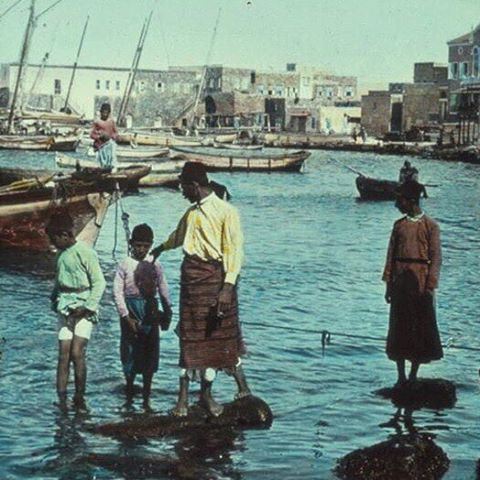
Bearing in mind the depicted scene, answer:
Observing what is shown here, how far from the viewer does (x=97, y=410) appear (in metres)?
9.26

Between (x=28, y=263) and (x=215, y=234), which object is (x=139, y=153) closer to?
(x=28, y=263)

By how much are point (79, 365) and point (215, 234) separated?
178 centimetres

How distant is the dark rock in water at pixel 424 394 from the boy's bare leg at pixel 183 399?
6.71ft

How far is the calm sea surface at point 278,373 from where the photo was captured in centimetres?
795

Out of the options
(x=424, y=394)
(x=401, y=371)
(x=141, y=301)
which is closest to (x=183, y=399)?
(x=141, y=301)

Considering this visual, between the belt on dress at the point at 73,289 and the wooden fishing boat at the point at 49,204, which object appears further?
the wooden fishing boat at the point at 49,204

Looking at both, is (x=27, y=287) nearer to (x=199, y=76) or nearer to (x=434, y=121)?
(x=434, y=121)

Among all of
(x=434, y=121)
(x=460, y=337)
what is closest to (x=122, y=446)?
(x=460, y=337)

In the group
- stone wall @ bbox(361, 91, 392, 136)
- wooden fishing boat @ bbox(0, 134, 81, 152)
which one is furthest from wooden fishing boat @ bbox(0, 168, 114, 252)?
stone wall @ bbox(361, 91, 392, 136)

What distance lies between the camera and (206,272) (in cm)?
831

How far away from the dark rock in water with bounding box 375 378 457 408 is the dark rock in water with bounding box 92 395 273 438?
1.37 m

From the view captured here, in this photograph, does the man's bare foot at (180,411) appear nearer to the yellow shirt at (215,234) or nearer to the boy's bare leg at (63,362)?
the boy's bare leg at (63,362)

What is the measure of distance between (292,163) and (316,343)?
5242 cm

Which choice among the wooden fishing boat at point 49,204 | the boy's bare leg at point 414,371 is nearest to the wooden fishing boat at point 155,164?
the wooden fishing boat at point 49,204
